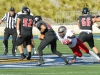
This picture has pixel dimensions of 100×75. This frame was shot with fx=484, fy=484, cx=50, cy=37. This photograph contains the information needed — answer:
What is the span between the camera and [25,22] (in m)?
14.6

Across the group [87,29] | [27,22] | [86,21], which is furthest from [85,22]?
[27,22]

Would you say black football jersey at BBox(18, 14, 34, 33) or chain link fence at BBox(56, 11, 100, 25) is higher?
black football jersey at BBox(18, 14, 34, 33)

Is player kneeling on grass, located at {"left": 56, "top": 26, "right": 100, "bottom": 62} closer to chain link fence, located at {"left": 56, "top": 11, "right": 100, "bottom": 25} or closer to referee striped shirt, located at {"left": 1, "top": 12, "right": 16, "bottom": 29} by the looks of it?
referee striped shirt, located at {"left": 1, "top": 12, "right": 16, "bottom": 29}

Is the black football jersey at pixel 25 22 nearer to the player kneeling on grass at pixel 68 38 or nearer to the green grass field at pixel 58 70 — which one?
the player kneeling on grass at pixel 68 38

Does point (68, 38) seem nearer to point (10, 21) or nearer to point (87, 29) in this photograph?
point (87, 29)

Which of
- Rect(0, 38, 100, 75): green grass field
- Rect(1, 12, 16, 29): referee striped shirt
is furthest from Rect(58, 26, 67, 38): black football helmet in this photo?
Rect(1, 12, 16, 29): referee striped shirt

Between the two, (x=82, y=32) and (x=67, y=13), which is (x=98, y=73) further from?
(x=67, y=13)

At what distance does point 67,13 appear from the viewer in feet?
113

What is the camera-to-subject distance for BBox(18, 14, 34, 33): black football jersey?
14586mm

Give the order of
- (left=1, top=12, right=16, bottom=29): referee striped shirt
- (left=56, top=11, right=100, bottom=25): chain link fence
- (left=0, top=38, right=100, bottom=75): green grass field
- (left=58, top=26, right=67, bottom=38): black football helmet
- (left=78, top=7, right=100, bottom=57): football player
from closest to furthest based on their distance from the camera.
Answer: (left=0, top=38, right=100, bottom=75): green grass field, (left=58, top=26, right=67, bottom=38): black football helmet, (left=78, top=7, right=100, bottom=57): football player, (left=1, top=12, right=16, bottom=29): referee striped shirt, (left=56, top=11, right=100, bottom=25): chain link fence

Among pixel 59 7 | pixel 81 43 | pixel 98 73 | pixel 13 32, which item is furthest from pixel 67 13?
pixel 98 73

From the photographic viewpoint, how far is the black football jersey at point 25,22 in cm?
1459

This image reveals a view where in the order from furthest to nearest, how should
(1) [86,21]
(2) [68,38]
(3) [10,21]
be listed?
(3) [10,21] → (1) [86,21] → (2) [68,38]

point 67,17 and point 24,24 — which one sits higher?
point 24,24
